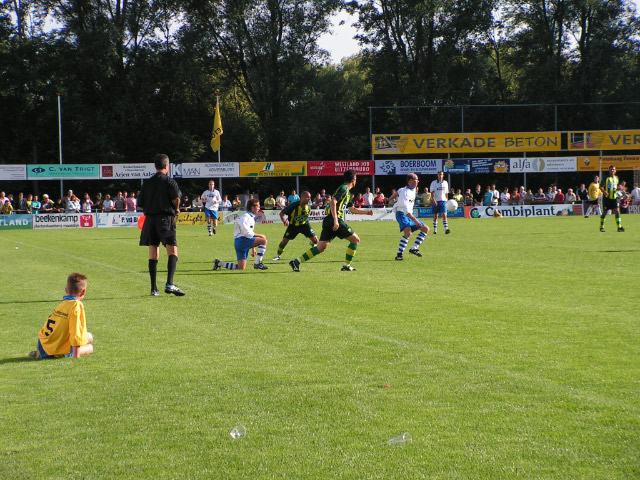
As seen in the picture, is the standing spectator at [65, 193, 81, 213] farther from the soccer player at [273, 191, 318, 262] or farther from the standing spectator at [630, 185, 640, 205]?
the standing spectator at [630, 185, 640, 205]

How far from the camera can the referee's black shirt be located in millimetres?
10406

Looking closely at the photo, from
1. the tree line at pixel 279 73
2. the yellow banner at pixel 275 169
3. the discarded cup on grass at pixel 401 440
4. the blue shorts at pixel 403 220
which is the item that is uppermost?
the tree line at pixel 279 73

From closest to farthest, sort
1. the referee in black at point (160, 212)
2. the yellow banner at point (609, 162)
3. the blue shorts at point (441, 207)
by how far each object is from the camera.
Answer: the referee in black at point (160, 212), the blue shorts at point (441, 207), the yellow banner at point (609, 162)

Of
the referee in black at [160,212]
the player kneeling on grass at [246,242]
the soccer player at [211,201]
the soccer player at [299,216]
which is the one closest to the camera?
the referee in black at [160,212]

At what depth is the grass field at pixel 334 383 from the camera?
4008mm

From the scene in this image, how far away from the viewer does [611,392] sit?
5105 millimetres

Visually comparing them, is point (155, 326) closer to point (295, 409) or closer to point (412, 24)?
point (295, 409)

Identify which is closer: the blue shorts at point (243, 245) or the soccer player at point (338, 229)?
the soccer player at point (338, 229)

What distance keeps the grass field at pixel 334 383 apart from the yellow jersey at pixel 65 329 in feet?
0.68

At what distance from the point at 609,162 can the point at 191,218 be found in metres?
27.0

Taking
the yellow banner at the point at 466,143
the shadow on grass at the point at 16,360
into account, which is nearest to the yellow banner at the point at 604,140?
the yellow banner at the point at 466,143

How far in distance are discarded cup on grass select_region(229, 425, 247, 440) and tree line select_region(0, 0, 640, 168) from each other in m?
48.1

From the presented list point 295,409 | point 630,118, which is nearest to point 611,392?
point 295,409

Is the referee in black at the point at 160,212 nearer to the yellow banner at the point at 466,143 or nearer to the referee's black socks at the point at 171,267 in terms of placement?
the referee's black socks at the point at 171,267
